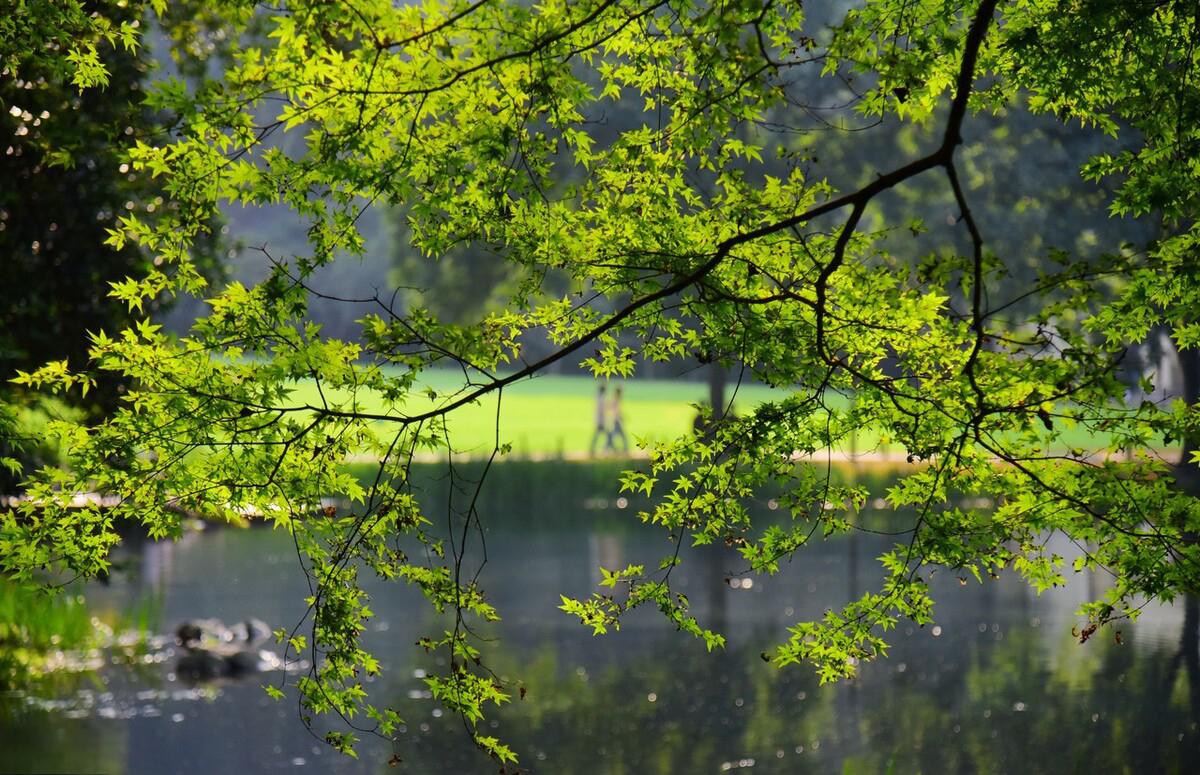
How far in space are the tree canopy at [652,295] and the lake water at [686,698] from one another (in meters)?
4.77

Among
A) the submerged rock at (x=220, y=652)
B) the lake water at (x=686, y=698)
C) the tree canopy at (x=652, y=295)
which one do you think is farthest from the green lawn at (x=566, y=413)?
the tree canopy at (x=652, y=295)

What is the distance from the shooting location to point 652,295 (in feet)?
17.5

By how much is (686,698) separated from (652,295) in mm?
8596

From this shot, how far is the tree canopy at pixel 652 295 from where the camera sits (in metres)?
5.20

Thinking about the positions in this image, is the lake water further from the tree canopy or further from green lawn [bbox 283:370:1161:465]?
green lawn [bbox 283:370:1161:465]

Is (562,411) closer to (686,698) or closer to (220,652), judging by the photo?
(220,652)

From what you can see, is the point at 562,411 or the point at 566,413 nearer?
the point at 566,413

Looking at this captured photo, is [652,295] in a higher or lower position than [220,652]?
Answer: higher

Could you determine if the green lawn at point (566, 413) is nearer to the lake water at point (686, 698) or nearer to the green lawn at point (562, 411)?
the green lawn at point (562, 411)

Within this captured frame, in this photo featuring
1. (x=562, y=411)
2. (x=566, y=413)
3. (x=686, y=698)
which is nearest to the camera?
(x=686, y=698)

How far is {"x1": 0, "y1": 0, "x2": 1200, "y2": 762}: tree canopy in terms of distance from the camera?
17.0ft

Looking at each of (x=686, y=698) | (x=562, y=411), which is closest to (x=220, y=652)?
(x=686, y=698)

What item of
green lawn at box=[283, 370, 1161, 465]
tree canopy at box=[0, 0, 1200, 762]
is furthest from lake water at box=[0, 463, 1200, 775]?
green lawn at box=[283, 370, 1161, 465]

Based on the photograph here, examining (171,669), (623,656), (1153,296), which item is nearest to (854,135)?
(623,656)
